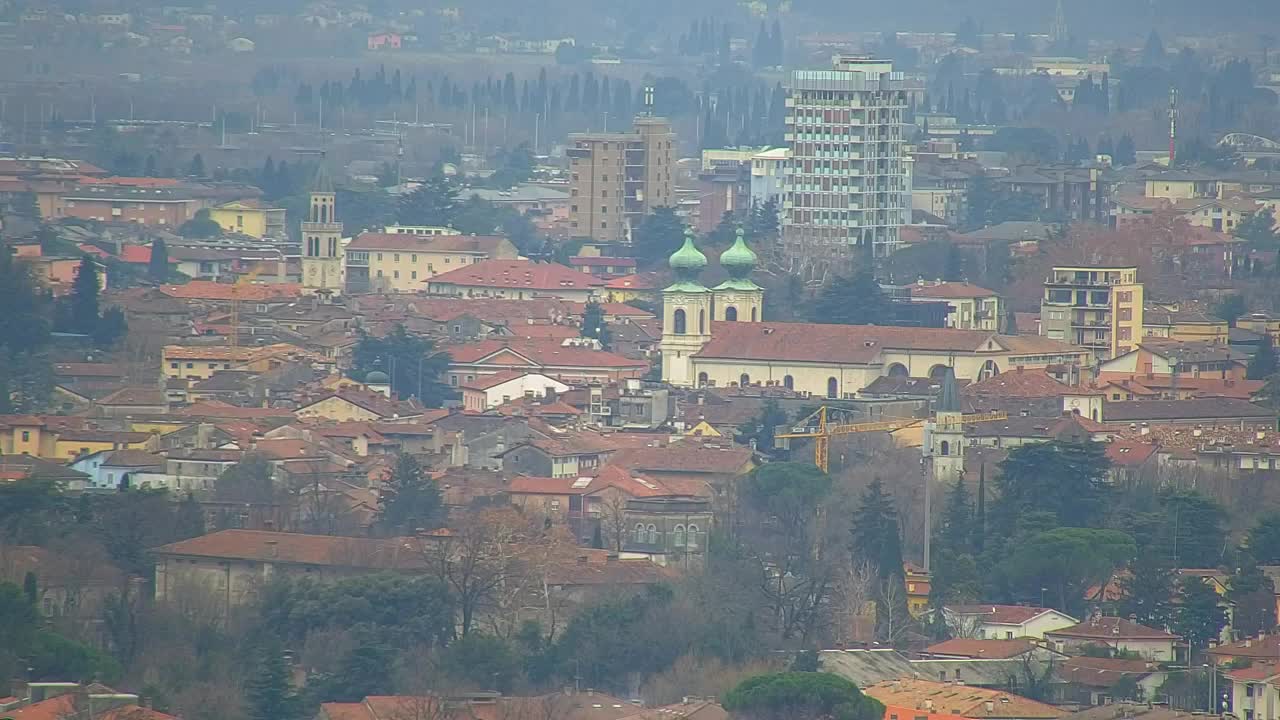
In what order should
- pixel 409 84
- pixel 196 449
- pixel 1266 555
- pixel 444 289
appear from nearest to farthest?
pixel 1266 555
pixel 196 449
pixel 444 289
pixel 409 84

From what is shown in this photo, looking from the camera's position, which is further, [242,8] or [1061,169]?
[242,8]

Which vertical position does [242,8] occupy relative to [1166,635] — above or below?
above

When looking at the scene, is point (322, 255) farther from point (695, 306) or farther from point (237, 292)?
point (695, 306)

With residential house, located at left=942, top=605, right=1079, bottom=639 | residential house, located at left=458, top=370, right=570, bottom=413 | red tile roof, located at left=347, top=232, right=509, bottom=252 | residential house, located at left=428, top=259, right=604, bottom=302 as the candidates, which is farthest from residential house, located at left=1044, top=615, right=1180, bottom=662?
red tile roof, located at left=347, top=232, right=509, bottom=252

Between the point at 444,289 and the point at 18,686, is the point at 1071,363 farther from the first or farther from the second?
the point at 18,686

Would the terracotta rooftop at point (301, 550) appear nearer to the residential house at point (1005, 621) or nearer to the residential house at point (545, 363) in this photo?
the residential house at point (1005, 621)

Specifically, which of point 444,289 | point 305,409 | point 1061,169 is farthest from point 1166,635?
point 1061,169

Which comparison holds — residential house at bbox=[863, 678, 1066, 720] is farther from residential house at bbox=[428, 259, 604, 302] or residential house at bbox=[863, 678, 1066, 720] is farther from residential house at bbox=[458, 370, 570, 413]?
residential house at bbox=[428, 259, 604, 302]
